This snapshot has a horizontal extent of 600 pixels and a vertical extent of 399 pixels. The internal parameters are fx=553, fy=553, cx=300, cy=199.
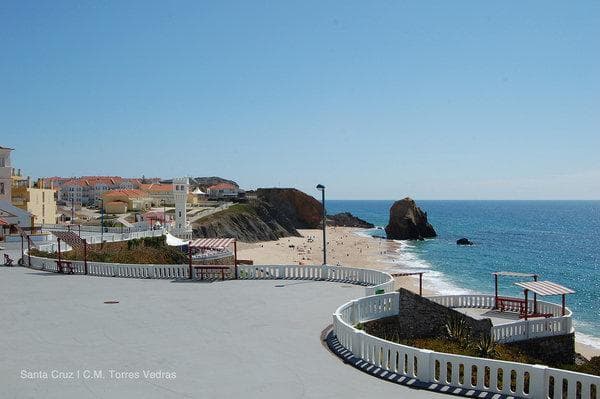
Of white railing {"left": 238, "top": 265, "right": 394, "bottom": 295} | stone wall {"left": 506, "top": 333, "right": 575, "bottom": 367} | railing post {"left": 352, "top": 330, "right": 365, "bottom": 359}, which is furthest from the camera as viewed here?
white railing {"left": 238, "top": 265, "right": 394, "bottom": 295}

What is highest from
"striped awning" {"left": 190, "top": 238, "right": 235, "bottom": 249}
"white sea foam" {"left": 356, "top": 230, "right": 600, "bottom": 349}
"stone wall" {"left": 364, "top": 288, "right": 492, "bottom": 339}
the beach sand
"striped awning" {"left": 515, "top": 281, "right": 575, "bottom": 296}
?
"striped awning" {"left": 190, "top": 238, "right": 235, "bottom": 249}

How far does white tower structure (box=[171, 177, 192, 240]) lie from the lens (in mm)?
49125

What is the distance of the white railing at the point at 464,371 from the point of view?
9.27 meters

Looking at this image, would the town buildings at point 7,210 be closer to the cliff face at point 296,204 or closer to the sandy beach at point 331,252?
the sandy beach at point 331,252

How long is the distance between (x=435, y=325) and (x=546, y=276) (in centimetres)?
4927

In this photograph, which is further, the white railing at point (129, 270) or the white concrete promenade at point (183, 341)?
the white railing at point (129, 270)

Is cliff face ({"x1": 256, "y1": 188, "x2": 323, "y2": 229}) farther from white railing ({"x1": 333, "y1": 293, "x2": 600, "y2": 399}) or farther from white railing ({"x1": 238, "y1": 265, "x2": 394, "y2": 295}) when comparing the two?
white railing ({"x1": 333, "y1": 293, "x2": 600, "y2": 399})

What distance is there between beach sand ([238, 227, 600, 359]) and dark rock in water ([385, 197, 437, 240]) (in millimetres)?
5262

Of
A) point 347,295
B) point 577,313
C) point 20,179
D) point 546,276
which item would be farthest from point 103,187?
point 347,295

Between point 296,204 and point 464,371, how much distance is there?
111 metres

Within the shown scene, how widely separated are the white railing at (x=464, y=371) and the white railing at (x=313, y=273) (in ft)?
28.4

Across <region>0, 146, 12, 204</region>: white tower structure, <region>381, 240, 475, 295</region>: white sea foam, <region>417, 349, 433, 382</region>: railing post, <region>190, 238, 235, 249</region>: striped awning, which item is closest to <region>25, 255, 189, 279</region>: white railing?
<region>190, 238, 235, 249</region>: striped awning

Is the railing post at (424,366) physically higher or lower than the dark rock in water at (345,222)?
higher

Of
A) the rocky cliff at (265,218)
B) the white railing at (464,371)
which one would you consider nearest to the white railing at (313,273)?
the white railing at (464,371)
